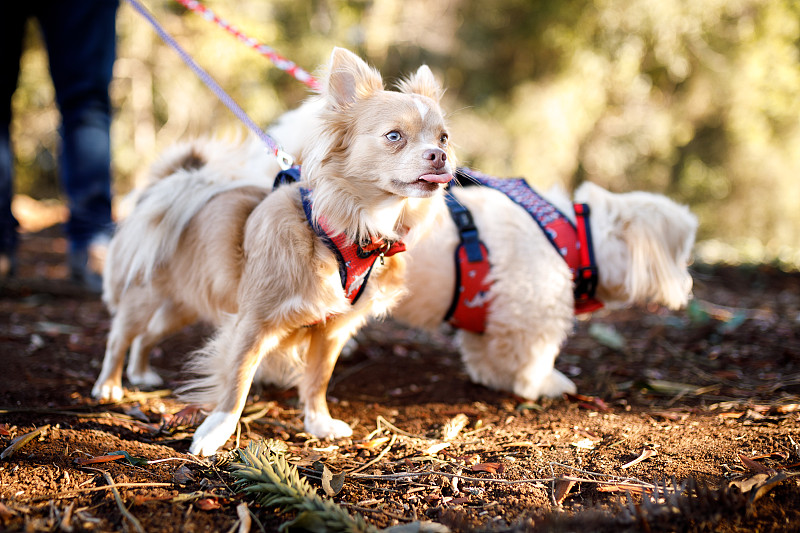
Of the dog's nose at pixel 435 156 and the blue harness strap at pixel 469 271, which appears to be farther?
the blue harness strap at pixel 469 271

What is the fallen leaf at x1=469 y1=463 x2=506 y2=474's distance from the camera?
6.50 feet

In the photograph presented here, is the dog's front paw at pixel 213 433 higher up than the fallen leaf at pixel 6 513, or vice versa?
the fallen leaf at pixel 6 513

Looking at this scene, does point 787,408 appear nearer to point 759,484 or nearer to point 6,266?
point 759,484

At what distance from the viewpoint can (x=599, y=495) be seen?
180 cm

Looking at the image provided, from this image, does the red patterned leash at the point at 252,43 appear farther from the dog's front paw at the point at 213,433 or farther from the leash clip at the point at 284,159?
the dog's front paw at the point at 213,433

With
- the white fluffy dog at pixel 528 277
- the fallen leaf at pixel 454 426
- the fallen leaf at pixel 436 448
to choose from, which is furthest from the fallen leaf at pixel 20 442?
the fallen leaf at pixel 454 426

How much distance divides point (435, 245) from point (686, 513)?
1.74 meters

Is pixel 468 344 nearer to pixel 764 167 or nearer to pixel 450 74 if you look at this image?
pixel 450 74

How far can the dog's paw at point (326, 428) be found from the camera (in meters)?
2.37

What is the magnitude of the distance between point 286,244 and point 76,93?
9.07 ft

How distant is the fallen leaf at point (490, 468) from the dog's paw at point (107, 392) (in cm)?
166

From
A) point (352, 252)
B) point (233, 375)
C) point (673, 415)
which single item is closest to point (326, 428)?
point (233, 375)

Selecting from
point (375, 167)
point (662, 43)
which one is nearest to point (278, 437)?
point (375, 167)

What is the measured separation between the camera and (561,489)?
1834mm
